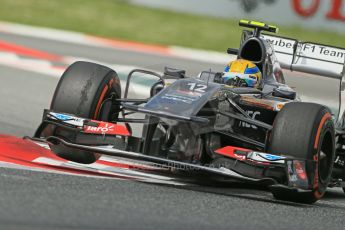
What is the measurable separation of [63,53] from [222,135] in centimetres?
932

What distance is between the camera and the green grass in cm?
1973

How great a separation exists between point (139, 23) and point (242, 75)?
11.5 m

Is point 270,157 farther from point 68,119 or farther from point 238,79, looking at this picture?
point 68,119

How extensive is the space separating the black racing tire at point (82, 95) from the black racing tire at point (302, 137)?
1554 millimetres

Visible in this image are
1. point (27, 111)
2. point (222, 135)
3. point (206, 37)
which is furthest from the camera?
point (206, 37)

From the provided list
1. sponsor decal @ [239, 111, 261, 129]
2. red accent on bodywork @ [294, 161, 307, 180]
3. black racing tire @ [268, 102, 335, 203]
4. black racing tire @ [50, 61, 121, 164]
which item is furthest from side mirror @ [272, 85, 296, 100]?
black racing tire @ [50, 61, 121, 164]

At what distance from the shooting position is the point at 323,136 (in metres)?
7.84

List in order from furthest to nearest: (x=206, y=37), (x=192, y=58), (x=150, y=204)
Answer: (x=206, y=37) → (x=192, y=58) → (x=150, y=204)

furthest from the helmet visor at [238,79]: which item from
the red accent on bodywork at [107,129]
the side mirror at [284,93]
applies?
the red accent on bodywork at [107,129]

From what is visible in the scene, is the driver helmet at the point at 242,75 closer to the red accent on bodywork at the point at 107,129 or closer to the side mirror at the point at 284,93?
the side mirror at the point at 284,93

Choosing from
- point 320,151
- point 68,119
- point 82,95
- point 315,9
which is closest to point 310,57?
point 320,151

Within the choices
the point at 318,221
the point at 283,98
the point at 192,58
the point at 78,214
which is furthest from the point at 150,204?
the point at 192,58

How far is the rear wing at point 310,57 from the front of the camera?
1027cm

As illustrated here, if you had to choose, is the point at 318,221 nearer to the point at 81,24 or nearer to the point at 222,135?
the point at 222,135
